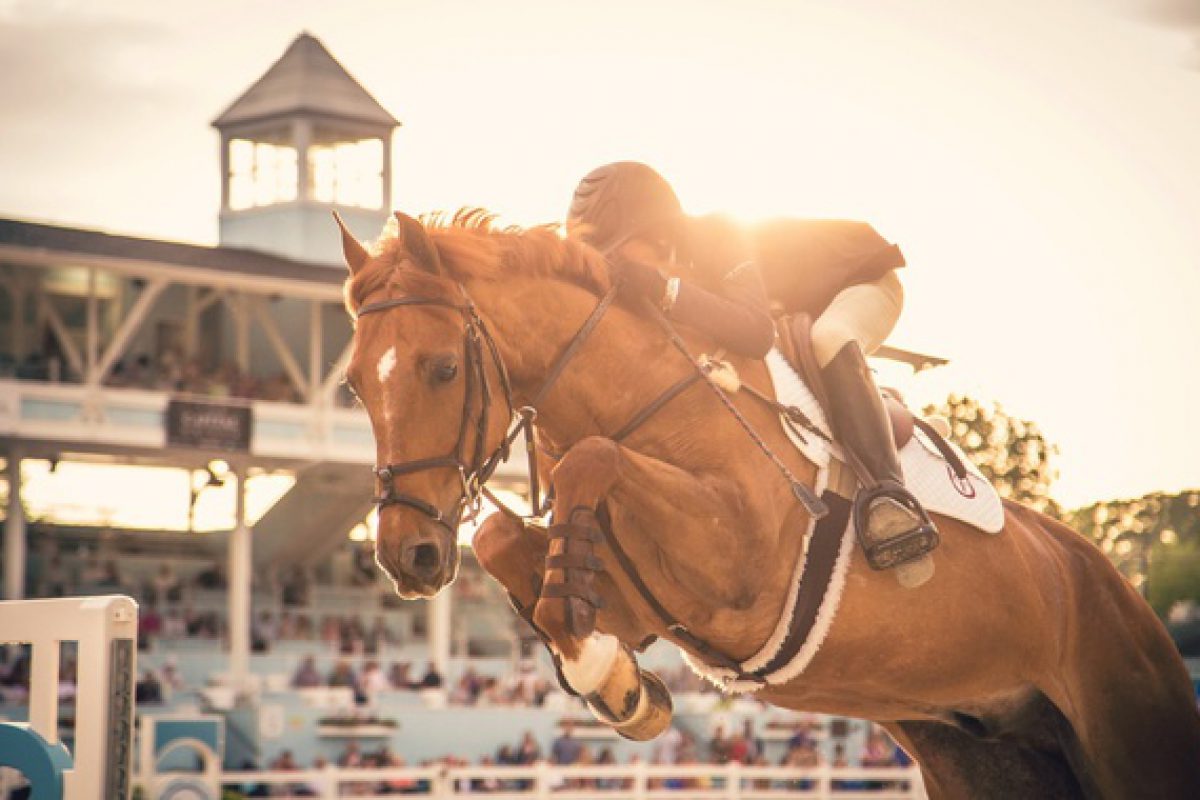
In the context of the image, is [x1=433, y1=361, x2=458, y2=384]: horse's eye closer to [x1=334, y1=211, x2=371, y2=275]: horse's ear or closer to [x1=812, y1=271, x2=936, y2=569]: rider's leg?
[x1=334, y1=211, x2=371, y2=275]: horse's ear

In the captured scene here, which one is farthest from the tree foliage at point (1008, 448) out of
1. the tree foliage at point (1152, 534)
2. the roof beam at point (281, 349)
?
the roof beam at point (281, 349)

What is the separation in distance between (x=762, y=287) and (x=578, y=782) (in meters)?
16.5

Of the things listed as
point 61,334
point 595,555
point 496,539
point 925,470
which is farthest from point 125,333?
point 595,555

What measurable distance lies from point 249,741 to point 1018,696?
17214 millimetres

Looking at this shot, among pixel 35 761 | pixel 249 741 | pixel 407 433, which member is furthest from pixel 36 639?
pixel 249 741

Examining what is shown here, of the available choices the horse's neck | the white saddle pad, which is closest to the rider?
the white saddle pad

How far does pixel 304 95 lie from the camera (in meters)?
33.7

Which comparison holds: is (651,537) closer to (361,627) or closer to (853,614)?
(853,614)

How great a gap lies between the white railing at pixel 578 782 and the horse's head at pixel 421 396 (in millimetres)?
11474

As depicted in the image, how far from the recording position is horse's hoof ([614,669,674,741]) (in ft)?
18.2

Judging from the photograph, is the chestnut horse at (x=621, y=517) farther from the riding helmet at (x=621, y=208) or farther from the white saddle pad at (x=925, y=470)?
the riding helmet at (x=621, y=208)

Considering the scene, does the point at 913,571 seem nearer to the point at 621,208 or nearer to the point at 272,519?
the point at 621,208

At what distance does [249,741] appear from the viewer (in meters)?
22.5

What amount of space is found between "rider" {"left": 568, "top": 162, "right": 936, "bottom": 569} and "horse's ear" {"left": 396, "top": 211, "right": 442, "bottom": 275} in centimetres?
71
